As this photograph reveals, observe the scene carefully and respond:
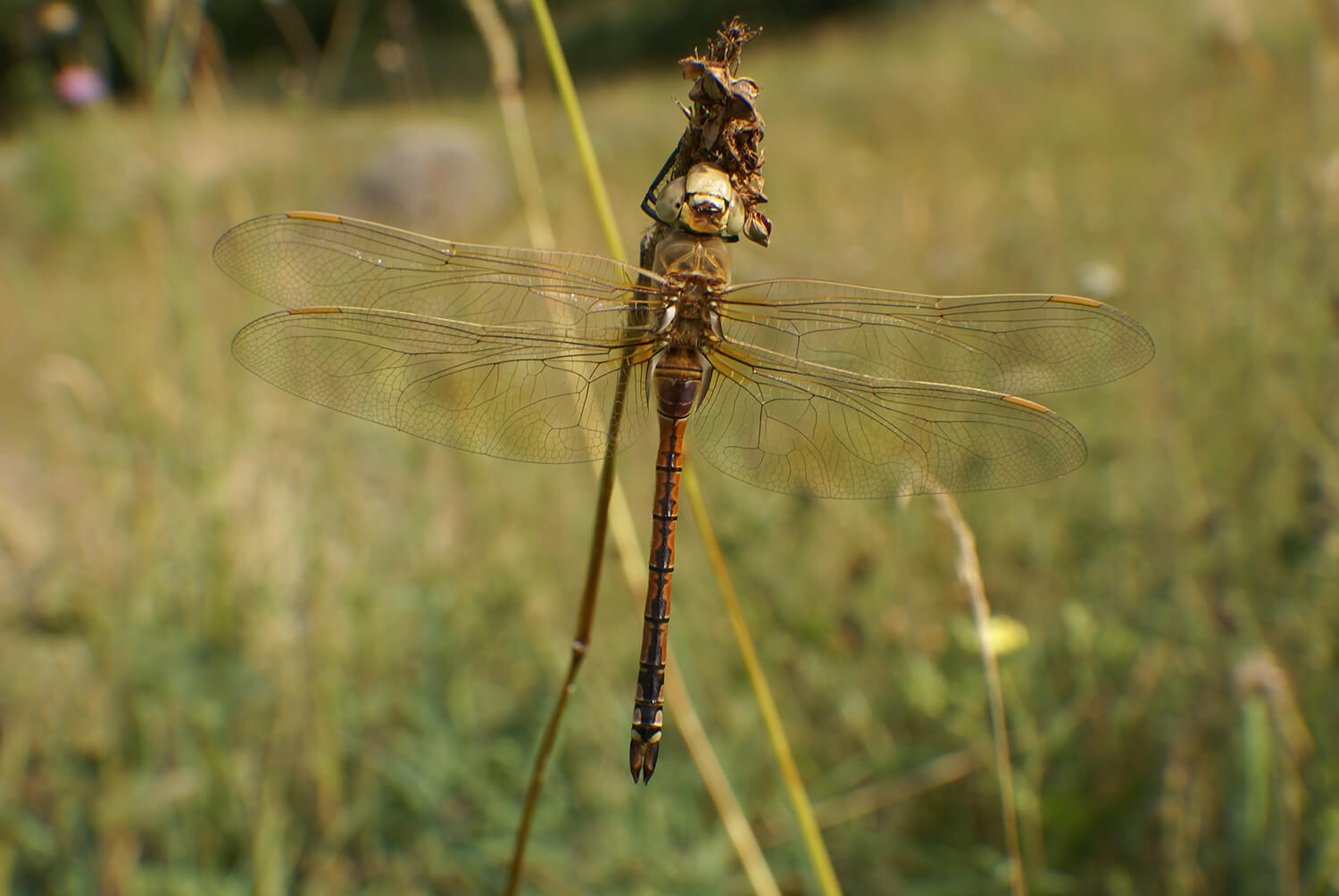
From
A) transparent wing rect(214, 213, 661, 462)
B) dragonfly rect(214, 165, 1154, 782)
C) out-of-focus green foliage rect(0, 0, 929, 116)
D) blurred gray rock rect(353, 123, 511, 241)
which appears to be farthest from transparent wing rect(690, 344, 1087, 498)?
blurred gray rock rect(353, 123, 511, 241)

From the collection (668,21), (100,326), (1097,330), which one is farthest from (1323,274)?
(668,21)

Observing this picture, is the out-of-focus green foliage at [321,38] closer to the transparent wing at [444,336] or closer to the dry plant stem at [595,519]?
the dry plant stem at [595,519]

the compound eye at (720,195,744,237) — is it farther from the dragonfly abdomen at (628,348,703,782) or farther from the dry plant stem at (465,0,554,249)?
the dry plant stem at (465,0,554,249)

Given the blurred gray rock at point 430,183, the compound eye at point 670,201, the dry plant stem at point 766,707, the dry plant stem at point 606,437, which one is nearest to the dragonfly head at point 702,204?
the compound eye at point 670,201

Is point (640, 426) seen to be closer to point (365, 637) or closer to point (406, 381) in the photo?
point (406, 381)

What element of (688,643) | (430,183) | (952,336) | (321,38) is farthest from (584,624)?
(321,38)

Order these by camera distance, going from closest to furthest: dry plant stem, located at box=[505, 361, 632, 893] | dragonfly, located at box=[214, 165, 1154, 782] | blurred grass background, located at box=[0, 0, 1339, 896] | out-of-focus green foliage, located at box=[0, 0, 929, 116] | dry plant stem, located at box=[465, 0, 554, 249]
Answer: dry plant stem, located at box=[505, 361, 632, 893], dragonfly, located at box=[214, 165, 1154, 782], dry plant stem, located at box=[465, 0, 554, 249], blurred grass background, located at box=[0, 0, 1339, 896], out-of-focus green foliage, located at box=[0, 0, 929, 116]
